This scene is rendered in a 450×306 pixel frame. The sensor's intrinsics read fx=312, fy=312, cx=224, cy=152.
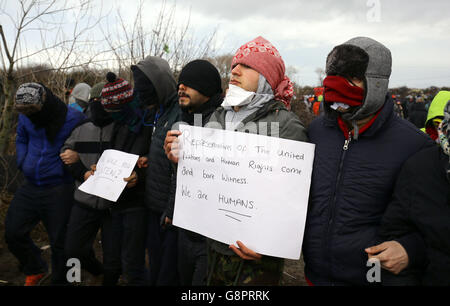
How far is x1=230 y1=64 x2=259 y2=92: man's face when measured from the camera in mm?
1752

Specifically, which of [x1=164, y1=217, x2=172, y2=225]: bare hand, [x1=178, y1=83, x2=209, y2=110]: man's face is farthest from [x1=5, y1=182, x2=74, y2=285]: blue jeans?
[x1=178, y1=83, x2=209, y2=110]: man's face

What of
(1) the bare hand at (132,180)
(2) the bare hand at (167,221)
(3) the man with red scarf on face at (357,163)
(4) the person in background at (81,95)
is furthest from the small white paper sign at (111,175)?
(4) the person in background at (81,95)

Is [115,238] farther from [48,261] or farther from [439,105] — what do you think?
[439,105]

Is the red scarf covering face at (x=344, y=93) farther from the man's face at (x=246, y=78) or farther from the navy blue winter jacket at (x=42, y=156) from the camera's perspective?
the navy blue winter jacket at (x=42, y=156)

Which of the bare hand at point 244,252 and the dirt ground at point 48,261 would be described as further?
the dirt ground at point 48,261

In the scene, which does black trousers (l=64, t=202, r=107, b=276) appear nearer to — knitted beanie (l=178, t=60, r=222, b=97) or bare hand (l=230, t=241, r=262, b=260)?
knitted beanie (l=178, t=60, r=222, b=97)

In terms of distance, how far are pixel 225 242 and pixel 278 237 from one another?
29 cm

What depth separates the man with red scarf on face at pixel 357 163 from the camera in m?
1.43

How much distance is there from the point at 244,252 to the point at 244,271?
0.16m

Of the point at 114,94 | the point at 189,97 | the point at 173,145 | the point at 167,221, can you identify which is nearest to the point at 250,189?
the point at 173,145

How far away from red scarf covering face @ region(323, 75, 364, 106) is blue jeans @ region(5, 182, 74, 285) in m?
2.89

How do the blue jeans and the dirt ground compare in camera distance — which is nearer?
the blue jeans

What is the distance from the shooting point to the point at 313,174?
1.59 metres

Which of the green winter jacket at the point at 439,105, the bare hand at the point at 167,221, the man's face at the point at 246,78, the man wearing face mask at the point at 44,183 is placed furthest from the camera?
the man wearing face mask at the point at 44,183
